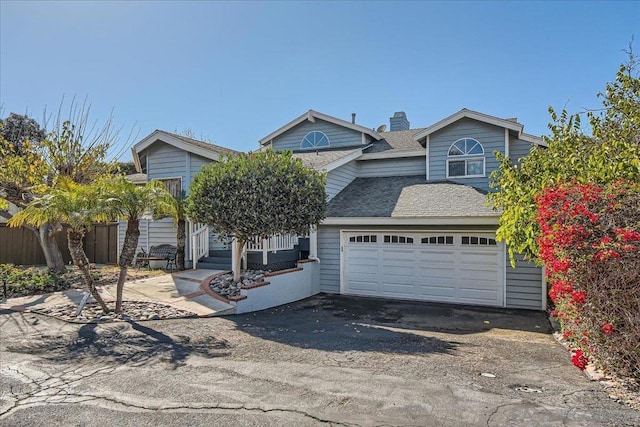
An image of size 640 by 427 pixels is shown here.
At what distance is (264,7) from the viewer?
1115cm

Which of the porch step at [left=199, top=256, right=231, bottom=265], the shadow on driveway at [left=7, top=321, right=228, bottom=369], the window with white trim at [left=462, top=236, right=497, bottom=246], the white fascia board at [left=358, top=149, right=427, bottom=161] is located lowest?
the shadow on driveway at [left=7, top=321, right=228, bottom=369]

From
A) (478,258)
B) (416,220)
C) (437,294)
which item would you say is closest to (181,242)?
(416,220)

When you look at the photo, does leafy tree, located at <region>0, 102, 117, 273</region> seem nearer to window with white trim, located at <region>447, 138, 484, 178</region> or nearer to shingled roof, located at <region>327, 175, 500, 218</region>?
shingled roof, located at <region>327, 175, 500, 218</region>

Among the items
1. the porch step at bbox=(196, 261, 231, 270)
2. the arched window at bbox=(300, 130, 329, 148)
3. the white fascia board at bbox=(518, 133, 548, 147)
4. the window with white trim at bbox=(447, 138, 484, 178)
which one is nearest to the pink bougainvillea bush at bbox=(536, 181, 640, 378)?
the window with white trim at bbox=(447, 138, 484, 178)

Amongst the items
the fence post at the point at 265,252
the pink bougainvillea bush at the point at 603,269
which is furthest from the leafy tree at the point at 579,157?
the fence post at the point at 265,252

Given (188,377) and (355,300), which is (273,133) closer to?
(355,300)

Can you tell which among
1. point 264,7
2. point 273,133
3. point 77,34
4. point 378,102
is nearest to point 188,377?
point 264,7

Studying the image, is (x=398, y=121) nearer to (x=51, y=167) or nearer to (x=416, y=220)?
(x=416, y=220)

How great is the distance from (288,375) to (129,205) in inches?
212

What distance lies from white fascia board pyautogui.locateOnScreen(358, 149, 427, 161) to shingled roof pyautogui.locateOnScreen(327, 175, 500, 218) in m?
0.80

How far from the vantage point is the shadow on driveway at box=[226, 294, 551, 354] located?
7.05m

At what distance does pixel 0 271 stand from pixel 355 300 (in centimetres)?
1089

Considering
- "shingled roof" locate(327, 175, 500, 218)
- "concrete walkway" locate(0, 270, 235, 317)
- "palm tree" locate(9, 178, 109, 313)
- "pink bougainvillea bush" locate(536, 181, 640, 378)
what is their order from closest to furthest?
"pink bougainvillea bush" locate(536, 181, 640, 378)
"palm tree" locate(9, 178, 109, 313)
"concrete walkway" locate(0, 270, 235, 317)
"shingled roof" locate(327, 175, 500, 218)

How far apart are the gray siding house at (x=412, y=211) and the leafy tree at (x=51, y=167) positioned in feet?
5.50
